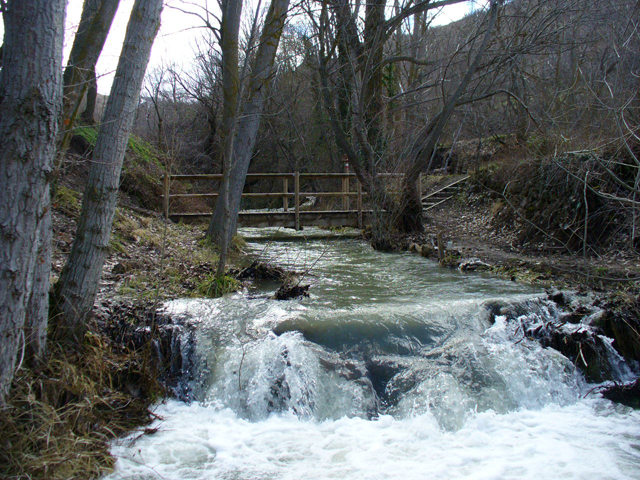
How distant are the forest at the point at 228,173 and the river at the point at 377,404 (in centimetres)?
49

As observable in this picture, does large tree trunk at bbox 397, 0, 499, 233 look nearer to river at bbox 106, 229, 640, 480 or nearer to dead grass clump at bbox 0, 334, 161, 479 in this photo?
river at bbox 106, 229, 640, 480

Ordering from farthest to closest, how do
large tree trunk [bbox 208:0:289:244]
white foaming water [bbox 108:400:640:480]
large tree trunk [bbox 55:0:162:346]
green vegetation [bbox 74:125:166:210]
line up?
green vegetation [bbox 74:125:166:210], large tree trunk [bbox 208:0:289:244], large tree trunk [bbox 55:0:162:346], white foaming water [bbox 108:400:640:480]

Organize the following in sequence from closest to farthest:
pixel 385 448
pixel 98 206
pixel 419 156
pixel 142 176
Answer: pixel 385 448 < pixel 98 206 < pixel 419 156 < pixel 142 176

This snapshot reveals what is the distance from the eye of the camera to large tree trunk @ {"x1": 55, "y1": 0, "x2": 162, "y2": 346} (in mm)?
3684

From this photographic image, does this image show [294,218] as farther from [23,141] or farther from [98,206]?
[23,141]

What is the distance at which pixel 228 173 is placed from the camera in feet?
18.6

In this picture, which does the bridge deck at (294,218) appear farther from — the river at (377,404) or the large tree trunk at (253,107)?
the river at (377,404)

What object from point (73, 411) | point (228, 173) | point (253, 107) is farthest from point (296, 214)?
point (73, 411)

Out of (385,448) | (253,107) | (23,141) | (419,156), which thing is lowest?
(385,448)

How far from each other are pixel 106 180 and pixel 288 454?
2421 mm

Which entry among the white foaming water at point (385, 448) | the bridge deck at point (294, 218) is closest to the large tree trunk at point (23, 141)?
the white foaming water at point (385, 448)

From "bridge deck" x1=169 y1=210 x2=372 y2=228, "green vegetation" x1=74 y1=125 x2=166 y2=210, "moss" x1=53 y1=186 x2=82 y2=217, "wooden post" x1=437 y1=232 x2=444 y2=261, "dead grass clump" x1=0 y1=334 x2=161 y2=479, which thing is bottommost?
"dead grass clump" x1=0 y1=334 x2=161 y2=479

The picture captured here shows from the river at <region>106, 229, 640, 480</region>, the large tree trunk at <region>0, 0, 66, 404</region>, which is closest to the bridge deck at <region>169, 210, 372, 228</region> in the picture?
the river at <region>106, 229, 640, 480</region>

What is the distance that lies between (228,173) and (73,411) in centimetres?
325
